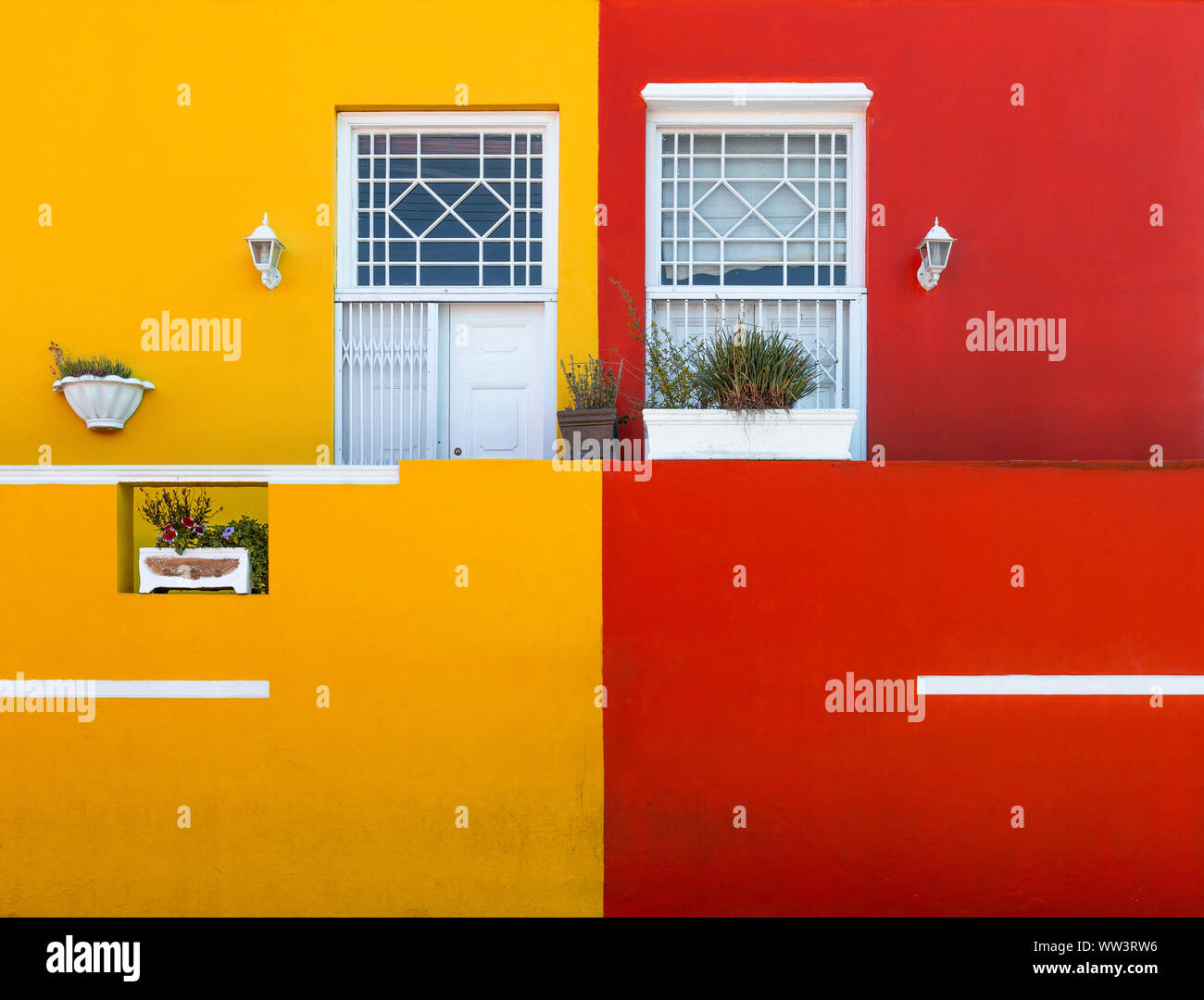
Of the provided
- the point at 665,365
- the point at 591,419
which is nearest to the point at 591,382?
the point at 591,419

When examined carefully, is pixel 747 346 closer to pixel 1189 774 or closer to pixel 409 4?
pixel 1189 774

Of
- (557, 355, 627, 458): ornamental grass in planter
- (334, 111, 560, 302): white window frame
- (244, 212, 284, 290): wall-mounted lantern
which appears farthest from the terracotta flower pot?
(244, 212, 284, 290): wall-mounted lantern

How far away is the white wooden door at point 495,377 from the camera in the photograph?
637 cm

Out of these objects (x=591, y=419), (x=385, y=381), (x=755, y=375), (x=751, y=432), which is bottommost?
(x=751, y=432)

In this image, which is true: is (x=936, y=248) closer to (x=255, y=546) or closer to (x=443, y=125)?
(x=443, y=125)

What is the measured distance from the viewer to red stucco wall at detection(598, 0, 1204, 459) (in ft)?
20.4

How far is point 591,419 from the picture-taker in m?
5.80

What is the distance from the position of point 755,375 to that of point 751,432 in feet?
0.98

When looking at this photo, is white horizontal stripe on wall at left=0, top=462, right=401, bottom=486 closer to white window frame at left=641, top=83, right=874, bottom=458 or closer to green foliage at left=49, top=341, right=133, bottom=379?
green foliage at left=49, top=341, right=133, bottom=379

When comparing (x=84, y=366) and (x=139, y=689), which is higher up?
(x=84, y=366)

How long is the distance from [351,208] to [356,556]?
2.80 metres

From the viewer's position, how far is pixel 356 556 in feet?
15.7

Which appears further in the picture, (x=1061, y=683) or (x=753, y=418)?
Answer: (x=753, y=418)

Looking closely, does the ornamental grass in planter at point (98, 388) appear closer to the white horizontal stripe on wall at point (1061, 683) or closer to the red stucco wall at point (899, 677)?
the red stucco wall at point (899, 677)
